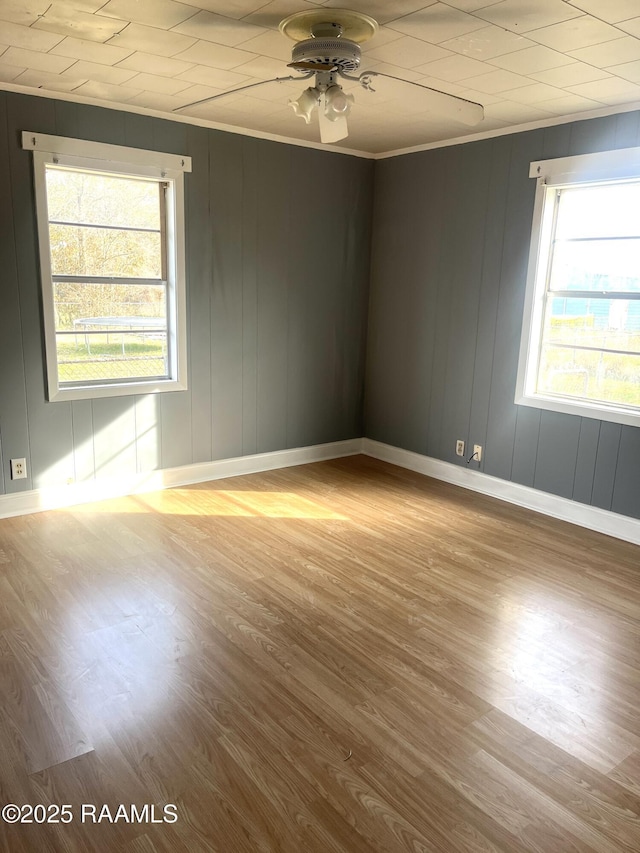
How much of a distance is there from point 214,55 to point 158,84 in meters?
0.66

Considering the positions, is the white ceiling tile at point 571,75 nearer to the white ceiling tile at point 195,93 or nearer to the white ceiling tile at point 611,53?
the white ceiling tile at point 611,53

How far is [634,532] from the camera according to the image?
12.4 ft

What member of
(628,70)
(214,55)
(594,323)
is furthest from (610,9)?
→ (594,323)

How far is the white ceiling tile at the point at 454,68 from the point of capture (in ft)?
9.38

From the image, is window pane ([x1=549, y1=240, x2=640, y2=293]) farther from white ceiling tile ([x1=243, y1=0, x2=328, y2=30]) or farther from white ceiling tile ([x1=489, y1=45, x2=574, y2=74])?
white ceiling tile ([x1=243, y1=0, x2=328, y2=30])

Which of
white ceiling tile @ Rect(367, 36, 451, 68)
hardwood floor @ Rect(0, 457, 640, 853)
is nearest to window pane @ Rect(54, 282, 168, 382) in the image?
hardwood floor @ Rect(0, 457, 640, 853)

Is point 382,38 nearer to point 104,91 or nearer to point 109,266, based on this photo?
point 104,91

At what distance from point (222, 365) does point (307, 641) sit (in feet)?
8.37

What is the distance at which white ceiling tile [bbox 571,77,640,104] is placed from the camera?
3145mm

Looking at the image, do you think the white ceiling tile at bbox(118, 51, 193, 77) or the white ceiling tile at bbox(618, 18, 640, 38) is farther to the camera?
the white ceiling tile at bbox(118, 51, 193, 77)

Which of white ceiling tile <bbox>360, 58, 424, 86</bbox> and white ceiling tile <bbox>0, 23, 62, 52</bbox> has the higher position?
white ceiling tile <bbox>360, 58, 424, 86</bbox>

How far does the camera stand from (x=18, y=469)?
392cm

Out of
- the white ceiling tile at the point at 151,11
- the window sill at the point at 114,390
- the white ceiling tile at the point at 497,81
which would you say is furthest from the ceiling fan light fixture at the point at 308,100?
the window sill at the point at 114,390

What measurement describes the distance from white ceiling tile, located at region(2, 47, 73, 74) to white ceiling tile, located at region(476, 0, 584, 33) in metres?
2.00
